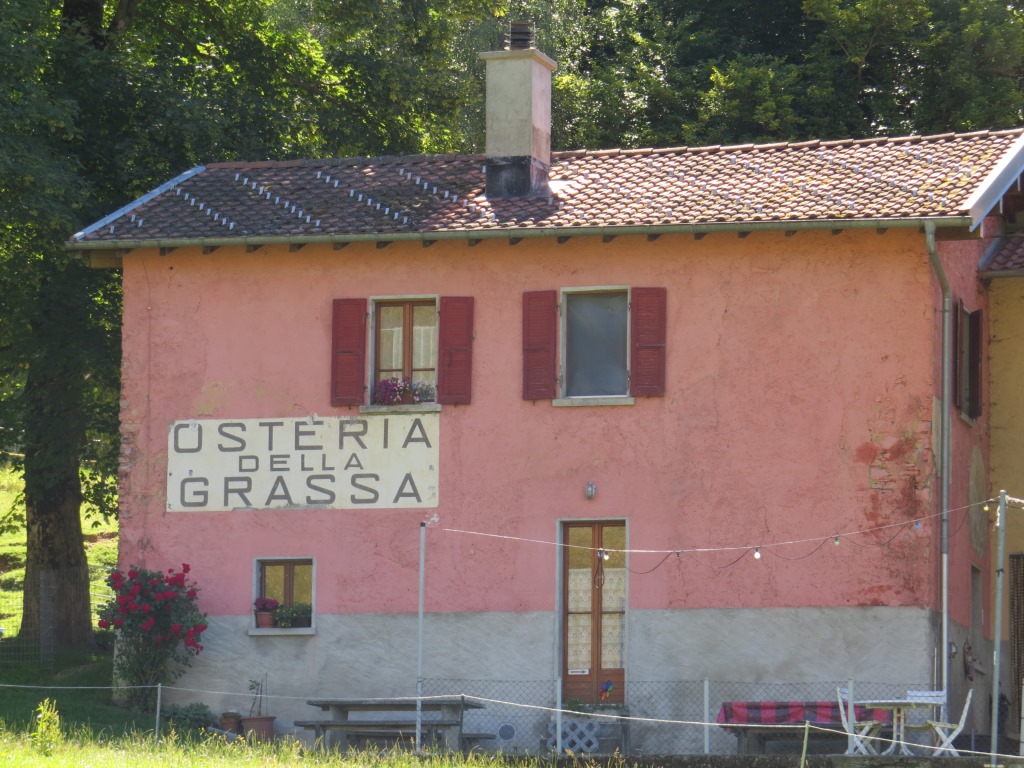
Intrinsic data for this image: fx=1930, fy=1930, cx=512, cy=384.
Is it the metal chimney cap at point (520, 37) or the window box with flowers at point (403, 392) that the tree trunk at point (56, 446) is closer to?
the window box with flowers at point (403, 392)

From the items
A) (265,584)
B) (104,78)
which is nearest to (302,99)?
(104,78)

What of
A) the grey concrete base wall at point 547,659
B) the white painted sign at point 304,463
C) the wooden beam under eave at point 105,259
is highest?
the wooden beam under eave at point 105,259

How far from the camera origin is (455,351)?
2141 centimetres

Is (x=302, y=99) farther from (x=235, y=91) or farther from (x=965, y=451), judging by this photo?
(x=965, y=451)

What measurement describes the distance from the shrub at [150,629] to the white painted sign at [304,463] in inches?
42.3

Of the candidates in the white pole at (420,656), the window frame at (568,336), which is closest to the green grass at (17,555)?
the white pole at (420,656)

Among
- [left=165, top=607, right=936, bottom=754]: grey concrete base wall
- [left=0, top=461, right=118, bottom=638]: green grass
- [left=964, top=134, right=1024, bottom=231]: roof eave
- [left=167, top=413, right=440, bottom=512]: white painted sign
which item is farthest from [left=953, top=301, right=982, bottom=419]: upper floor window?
[left=0, top=461, right=118, bottom=638]: green grass

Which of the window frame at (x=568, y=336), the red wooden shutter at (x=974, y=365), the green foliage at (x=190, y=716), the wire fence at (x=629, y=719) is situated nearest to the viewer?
the wire fence at (x=629, y=719)

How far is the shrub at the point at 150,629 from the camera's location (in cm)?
2097

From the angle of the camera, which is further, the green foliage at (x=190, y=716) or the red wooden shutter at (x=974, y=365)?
the red wooden shutter at (x=974, y=365)

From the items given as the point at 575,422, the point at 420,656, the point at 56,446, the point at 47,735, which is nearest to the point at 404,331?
the point at 575,422

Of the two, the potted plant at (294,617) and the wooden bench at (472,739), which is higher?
the potted plant at (294,617)

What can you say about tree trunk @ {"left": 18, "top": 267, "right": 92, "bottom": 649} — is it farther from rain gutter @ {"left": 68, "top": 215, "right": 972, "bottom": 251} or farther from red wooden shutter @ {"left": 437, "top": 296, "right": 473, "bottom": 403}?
red wooden shutter @ {"left": 437, "top": 296, "right": 473, "bottom": 403}

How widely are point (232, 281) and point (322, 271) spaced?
1.08m
